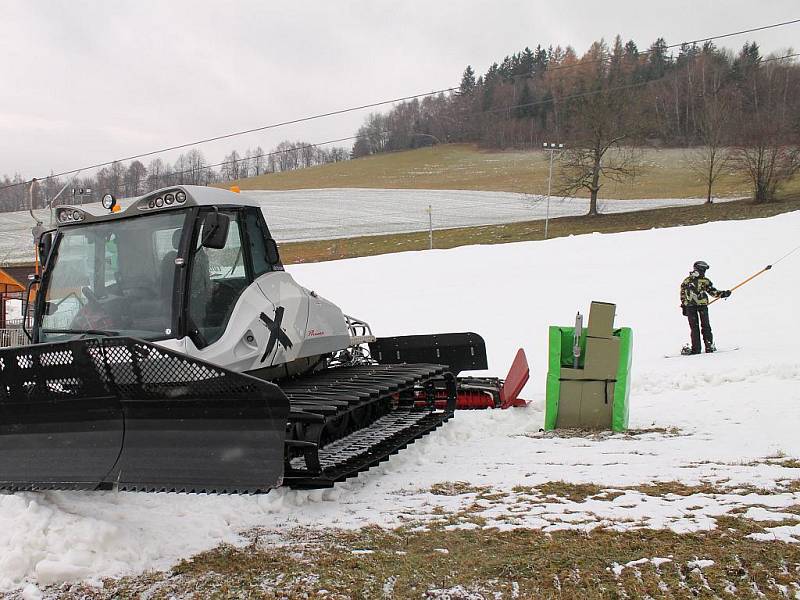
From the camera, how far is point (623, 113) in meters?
43.0

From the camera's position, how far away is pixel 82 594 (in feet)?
13.0

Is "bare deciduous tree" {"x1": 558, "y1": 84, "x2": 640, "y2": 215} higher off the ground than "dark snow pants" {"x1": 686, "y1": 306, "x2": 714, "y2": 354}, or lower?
higher

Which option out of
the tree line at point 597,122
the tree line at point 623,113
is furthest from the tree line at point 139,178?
the tree line at point 623,113

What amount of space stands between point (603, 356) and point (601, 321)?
1.25ft

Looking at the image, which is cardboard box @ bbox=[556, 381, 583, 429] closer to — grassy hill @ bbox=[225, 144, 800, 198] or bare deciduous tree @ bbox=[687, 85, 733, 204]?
bare deciduous tree @ bbox=[687, 85, 733, 204]

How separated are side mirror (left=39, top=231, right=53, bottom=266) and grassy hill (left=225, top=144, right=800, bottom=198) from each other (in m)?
48.2

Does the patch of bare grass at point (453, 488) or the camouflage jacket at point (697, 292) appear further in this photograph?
the camouflage jacket at point (697, 292)

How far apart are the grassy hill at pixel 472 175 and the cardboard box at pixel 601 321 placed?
44389mm

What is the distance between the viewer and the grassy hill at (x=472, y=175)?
189 ft

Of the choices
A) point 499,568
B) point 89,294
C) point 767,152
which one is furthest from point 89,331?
point 767,152

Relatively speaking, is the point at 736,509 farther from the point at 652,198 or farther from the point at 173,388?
the point at 652,198

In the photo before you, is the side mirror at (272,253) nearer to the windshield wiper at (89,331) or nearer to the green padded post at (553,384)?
the windshield wiper at (89,331)

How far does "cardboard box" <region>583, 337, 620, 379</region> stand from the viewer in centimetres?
847

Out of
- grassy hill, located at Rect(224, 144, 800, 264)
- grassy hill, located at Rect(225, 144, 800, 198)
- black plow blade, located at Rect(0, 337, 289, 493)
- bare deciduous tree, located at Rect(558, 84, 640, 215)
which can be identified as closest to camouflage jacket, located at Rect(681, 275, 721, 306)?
black plow blade, located at Rect(0, 337, 289, 493)
